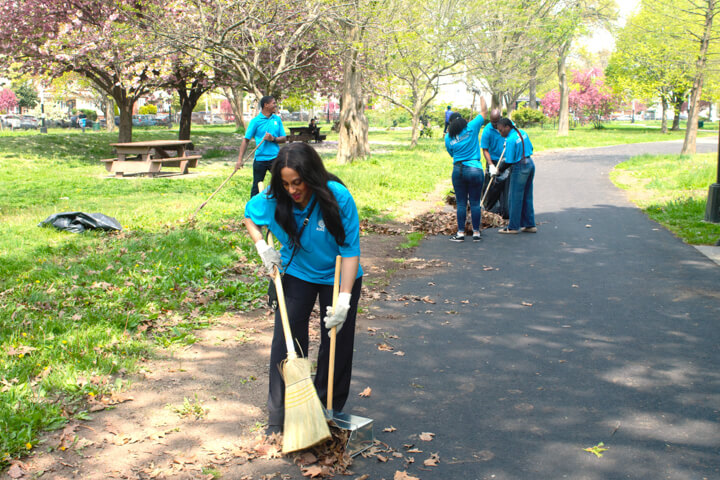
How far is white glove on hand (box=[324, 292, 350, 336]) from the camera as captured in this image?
11.6 ft

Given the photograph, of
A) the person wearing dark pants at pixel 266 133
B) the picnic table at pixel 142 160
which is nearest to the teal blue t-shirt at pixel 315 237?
the person wearing dark pants at pixel 266 133

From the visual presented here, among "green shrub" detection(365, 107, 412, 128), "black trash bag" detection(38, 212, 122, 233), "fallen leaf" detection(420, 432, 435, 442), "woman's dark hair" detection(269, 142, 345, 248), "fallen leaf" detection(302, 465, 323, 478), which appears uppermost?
"green shrub" detection(365, 107, 412, 128)

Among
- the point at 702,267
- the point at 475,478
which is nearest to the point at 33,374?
the point at 475,478

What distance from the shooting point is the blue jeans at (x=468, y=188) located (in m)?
9.91

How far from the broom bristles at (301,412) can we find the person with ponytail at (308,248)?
216 millimetres

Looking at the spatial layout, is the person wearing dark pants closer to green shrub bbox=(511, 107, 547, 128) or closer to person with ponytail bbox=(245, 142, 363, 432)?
person with ponytail bbox=(245, 142, 363, 432)

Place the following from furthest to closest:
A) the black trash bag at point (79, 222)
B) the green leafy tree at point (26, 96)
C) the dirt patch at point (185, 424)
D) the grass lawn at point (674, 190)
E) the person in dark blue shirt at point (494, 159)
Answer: the green leafy tree at point (26, 96), the person in dark blue shirt at point (494, 159), the grass lawn at point (674, 190), the black trash bag at point (79, 222), the dirt patch at point (185, 424)

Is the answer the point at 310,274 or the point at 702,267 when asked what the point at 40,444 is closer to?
the point at 310,274

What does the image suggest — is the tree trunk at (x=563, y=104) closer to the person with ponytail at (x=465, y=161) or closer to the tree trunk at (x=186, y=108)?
the tree trunk at (x=186, y=108)

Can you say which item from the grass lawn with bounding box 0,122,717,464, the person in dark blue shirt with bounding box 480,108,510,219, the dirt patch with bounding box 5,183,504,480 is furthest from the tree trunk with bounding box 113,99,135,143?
the dirt patch with bounding box 5,183,504,480

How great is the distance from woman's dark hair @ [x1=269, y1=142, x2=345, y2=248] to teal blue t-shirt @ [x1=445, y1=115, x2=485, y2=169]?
6.39 metres

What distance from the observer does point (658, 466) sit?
11.8 ft

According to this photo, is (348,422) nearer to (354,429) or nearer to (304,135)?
(354,429)

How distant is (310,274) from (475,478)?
135 centimetres
